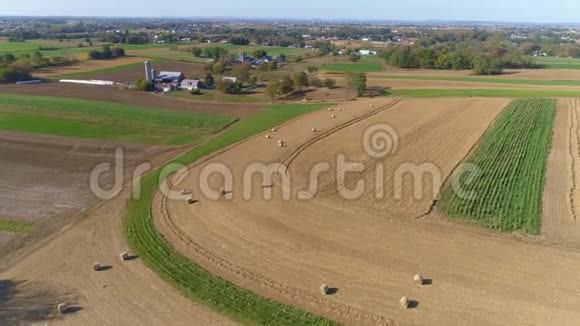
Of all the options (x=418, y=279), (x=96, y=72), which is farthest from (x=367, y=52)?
(x=418, y=279)

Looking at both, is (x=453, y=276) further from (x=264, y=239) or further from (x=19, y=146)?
(x=19, y=146)

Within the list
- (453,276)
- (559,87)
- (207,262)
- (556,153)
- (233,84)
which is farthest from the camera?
(559,87)

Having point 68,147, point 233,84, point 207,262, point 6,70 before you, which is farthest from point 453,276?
point 6,70

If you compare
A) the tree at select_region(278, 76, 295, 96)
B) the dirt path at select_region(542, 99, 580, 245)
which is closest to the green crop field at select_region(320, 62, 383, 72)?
the tree at select_region(278, 76, 295, 96)

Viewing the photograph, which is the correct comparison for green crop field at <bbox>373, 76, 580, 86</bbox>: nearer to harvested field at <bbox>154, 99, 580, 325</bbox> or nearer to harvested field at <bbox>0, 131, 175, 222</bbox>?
harvested field at <bbox>0, 131, 175, 222</bbox>

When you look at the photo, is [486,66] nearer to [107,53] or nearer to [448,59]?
[448,59]

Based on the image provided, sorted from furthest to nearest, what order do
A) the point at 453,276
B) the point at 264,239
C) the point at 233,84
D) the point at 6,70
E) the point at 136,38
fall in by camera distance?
1. the point at 136,38
2. the point at 6,70
3. the point at 233,84
4. the point at 264,239
5. the point at 453,276

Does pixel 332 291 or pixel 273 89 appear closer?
pixel 332 291
